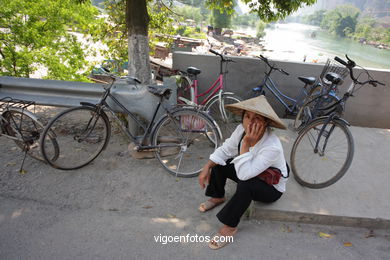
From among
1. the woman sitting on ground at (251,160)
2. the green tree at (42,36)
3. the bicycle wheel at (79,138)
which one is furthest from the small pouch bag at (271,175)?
the green tree at (42,36)

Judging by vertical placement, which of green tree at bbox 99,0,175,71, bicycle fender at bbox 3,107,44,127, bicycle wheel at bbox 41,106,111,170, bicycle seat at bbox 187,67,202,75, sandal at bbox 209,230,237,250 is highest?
green tree at bbox 99,0,175,71

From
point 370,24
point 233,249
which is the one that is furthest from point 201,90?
point 370,24

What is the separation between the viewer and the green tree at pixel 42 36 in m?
5.38

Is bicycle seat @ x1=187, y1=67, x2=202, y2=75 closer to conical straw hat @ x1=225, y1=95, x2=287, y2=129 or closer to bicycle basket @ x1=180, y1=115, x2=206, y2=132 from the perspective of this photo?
bicycle basket @ x1=180, y1=115, x2=206, y2=132

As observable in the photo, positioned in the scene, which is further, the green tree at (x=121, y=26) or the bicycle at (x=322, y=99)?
the green tree at (x=121, y=26)

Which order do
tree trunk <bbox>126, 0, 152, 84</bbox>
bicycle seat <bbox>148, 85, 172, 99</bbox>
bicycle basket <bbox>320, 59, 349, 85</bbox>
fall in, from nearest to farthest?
bicycle seat <bbox>148, 85, 172, 99</bbox> → tree trunk <bbox>126, 0, 152, 84</bbox> → bicycle basket <bbox>320, 59, 349, 85</bbox>

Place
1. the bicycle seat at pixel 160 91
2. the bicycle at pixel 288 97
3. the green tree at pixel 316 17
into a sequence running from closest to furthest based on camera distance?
the bicycle seat at pixel 160 91, the bicycle at pixel 288 97, the green tree at pixel 316 17

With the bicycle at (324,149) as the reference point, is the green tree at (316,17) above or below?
above

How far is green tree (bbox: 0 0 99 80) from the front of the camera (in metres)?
5.38

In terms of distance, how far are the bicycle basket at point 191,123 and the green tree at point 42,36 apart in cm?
345

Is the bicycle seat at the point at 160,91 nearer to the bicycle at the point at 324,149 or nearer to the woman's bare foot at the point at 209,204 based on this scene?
the woman's bare foot at the point at 209,204

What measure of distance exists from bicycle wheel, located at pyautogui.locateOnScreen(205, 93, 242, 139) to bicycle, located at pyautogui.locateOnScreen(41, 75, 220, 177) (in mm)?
952

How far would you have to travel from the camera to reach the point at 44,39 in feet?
19.0

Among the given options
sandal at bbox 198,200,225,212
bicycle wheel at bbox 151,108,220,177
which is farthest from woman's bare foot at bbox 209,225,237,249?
bicycle wheel at bbox 151,108,220,177
